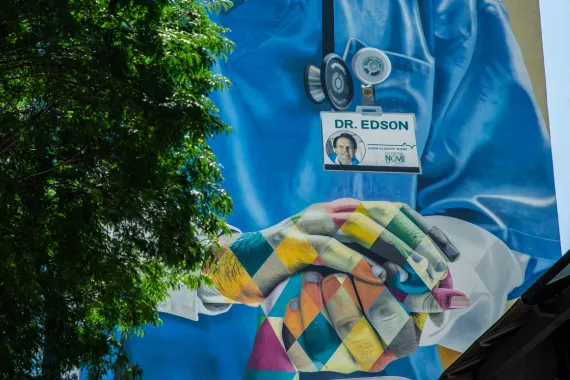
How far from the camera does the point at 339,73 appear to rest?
74.4 feet

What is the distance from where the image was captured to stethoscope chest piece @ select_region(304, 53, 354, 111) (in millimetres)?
22422

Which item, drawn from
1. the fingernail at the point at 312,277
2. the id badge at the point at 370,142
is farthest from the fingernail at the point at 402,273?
the id badge at the point at 370,142

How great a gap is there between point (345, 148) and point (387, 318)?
4.67 meters

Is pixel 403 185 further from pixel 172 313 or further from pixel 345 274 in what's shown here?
pixel 172 313

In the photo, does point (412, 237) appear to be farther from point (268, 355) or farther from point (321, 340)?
point (268, 355)

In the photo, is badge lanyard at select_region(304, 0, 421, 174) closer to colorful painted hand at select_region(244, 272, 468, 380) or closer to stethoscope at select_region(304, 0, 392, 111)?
stethoscope at select_region(304, 0, 392, 111)

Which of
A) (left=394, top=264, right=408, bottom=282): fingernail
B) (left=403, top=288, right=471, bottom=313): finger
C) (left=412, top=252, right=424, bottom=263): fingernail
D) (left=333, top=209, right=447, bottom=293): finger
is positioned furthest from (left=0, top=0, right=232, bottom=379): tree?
(left=412, top=252, right=424, bottom=263): fingernail

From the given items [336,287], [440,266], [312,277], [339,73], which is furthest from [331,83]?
[440,266]

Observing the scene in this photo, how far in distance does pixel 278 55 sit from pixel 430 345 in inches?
343

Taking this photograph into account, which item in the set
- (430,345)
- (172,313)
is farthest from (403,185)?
(172,313)

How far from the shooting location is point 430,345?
837 inches

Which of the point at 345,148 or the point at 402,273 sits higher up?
the point at 345,148

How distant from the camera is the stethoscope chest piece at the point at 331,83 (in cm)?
2242

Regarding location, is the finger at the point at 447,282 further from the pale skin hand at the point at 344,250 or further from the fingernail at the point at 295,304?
the fingernail at the point at 295,304
